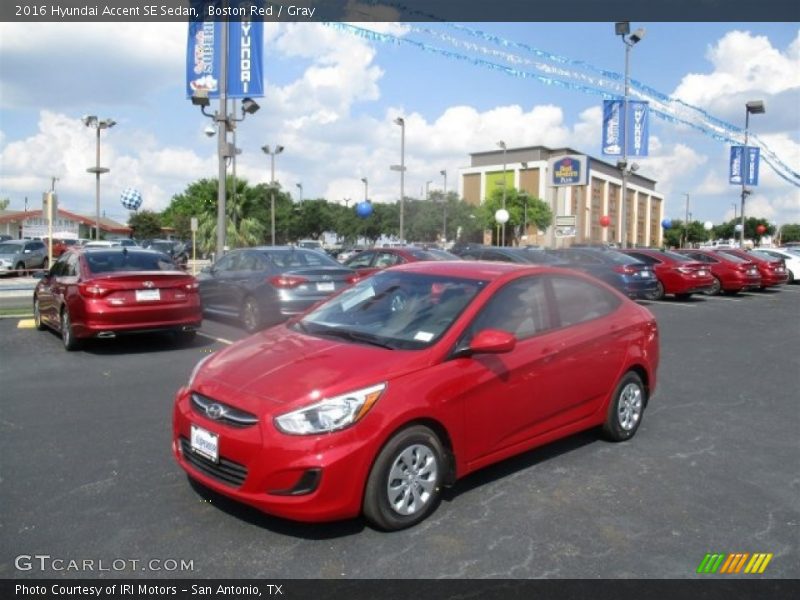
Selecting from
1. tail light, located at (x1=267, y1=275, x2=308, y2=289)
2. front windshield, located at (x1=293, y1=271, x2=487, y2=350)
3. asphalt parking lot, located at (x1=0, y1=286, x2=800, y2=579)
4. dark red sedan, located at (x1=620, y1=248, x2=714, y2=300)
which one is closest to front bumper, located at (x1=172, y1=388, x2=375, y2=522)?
asphalt parking lot, located at (x1=0, y1=286, x2=800, y2=579)

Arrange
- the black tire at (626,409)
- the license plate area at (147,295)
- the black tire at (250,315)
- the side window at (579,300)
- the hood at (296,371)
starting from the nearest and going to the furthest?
the hood at (296,371), the side window at (579,300), the black tire at (626,409), the license plate area at (147,295), the black tire at (250,315)

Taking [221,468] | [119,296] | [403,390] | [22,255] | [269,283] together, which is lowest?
[221,468]

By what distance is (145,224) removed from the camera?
8150 centimetres

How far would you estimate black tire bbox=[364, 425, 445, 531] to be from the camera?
3.70m

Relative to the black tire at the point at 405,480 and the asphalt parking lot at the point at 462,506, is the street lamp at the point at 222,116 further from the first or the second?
the black tire at the point at 405,480

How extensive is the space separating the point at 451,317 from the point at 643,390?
2347 millimetres

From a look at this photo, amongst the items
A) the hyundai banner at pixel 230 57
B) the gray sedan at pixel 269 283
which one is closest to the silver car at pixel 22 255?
the hyundai banner at pixel 230 57

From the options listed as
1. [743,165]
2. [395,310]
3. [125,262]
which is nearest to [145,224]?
[743,165]

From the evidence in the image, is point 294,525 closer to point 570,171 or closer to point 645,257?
point 645,257

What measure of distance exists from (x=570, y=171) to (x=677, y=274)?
2376 centimetres

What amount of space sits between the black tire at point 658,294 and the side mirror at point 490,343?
14.4 m

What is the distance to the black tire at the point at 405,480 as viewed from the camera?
3703 mm

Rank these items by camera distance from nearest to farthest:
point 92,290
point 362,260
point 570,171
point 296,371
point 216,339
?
point 296,371 → point 92,290 → point 216,339 → point 362,260 → point 570,171
